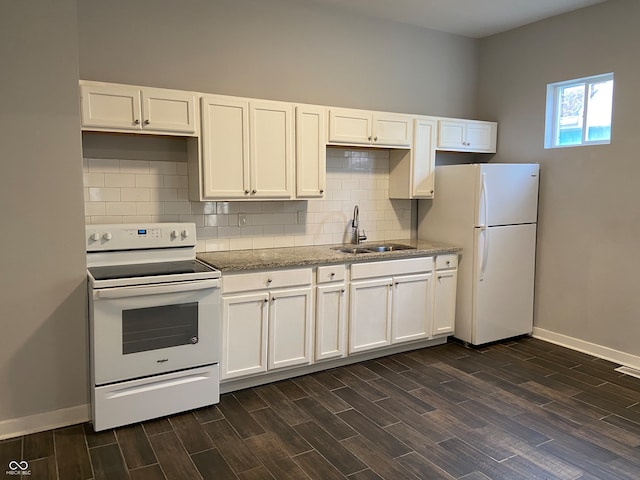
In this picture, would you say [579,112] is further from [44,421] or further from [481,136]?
[44,421]

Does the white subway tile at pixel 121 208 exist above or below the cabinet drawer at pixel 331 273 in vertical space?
above

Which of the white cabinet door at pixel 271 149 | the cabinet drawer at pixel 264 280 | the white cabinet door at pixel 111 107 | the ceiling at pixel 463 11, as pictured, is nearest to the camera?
the white cabinet door at pixel 111 107

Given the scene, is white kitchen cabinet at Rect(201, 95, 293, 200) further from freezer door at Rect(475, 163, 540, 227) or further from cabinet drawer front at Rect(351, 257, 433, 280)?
freezer door at Rect(475, 163, 540, 227)

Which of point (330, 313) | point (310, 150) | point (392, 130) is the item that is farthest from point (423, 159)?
point (330, 313)

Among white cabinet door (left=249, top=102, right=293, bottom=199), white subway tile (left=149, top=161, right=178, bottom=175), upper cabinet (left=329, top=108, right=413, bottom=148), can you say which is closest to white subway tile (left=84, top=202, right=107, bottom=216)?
white subway tile (left=149, top=161, right=178, bottom=175)

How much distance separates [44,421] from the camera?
2.94 metres

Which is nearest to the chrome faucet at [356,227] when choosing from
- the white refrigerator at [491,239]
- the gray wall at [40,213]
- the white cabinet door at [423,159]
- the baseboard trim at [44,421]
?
the white cabinet door at [423,159]

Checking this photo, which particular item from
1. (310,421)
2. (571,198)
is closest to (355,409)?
(310,421)

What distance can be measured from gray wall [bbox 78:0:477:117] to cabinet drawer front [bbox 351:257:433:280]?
1487mm

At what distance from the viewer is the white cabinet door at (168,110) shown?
328 centimetres

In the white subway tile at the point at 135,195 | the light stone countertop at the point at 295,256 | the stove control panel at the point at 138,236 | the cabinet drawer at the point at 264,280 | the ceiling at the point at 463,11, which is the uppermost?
the ceiling at the point at 463,11

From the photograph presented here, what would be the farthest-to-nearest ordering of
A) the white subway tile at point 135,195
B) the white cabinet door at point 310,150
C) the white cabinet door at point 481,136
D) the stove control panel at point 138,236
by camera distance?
1. the white cabinet door at point 481,136
2. the white cabinet door at point 310,150
3. the white subway tile at point 135,195
4. the stove control panel at point 138,236

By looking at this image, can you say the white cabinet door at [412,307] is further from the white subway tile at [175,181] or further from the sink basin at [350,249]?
the white subway tile at [175,181]

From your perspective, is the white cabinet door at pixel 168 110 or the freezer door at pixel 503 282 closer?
the white cabinet door at pixel 168 110
